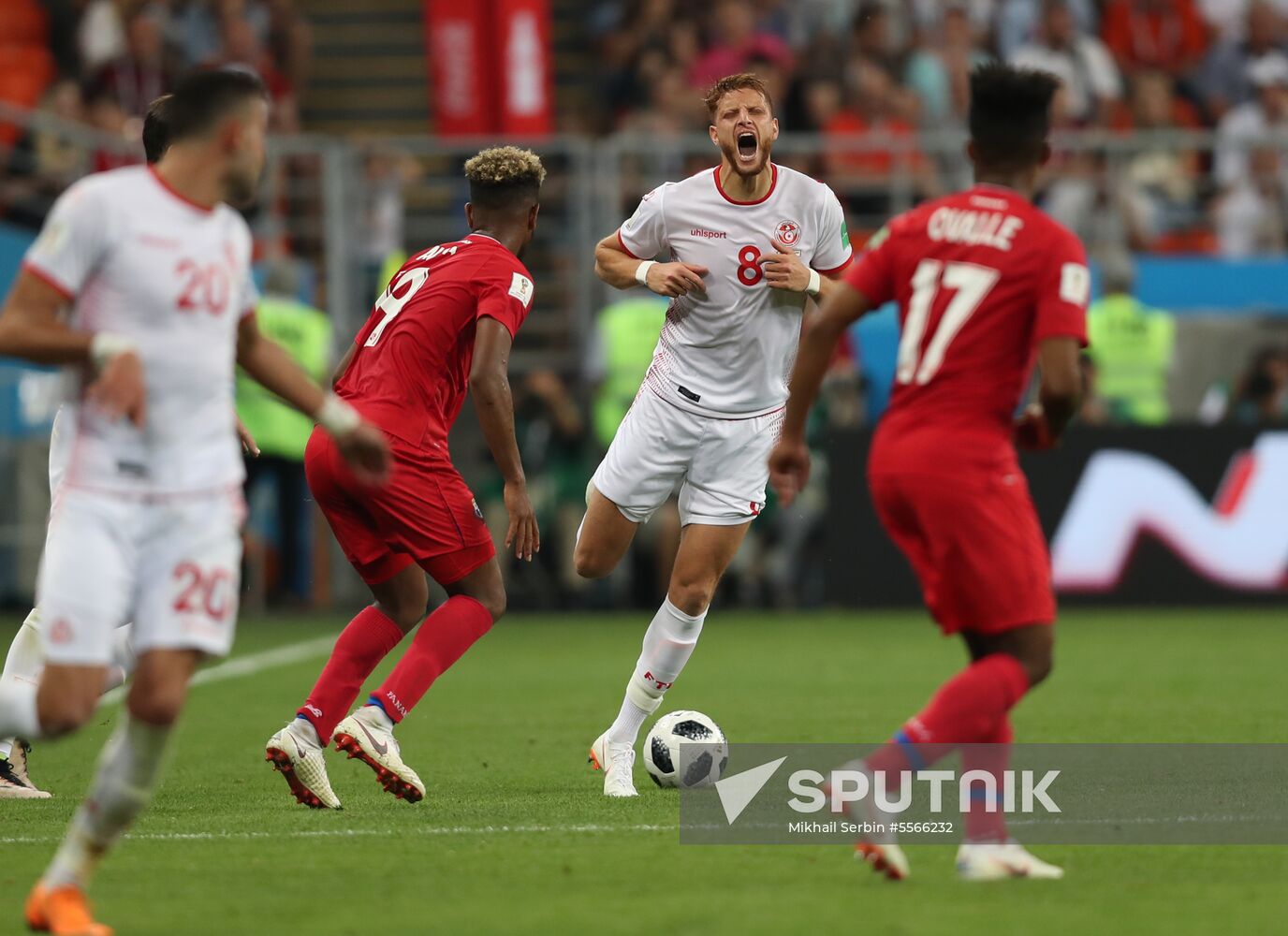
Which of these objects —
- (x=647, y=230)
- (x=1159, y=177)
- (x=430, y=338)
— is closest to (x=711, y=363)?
(x=647, y=230)

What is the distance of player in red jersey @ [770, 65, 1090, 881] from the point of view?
5465 millimetres

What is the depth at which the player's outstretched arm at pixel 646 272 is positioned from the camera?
25.9 feet

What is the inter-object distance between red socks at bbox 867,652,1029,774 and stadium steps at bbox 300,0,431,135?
1694cm

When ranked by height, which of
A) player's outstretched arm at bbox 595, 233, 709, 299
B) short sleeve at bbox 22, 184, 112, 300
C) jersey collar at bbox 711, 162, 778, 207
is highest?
short sleeve at bbox 22, 184, 112, 300

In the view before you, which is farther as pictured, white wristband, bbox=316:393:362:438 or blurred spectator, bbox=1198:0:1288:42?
blurred spectator, bbox=1198:0:1288:42

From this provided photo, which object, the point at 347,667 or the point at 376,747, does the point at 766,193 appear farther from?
the point at 376,747

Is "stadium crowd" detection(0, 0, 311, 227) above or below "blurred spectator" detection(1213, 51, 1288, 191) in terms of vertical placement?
above

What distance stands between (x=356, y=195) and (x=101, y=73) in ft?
8.59

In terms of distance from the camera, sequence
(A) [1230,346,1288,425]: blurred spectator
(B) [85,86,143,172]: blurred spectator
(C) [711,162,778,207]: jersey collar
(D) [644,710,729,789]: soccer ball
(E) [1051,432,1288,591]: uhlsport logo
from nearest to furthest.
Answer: (D) [644,710,729,789]: soccer ball → (C) [711,162,778,207]: jersey collar → (E) [1051,432,1288,591]: uhlsport logo → (A) [1230,346,1288,425]: blurred spectator → (B) [85,86,143,172]: blurred spectator

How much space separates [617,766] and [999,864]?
236 cm

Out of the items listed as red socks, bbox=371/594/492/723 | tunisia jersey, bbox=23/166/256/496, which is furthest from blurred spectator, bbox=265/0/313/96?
tunisia jersey, bbox=23/166/256/496

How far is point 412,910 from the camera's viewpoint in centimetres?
530

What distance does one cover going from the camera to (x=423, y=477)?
293 inches

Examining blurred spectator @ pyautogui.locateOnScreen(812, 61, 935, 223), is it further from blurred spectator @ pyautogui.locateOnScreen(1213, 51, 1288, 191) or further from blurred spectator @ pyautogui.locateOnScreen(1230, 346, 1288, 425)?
blurred spectator @ pyautogui.locateOnScreen(1230, 346, 1288, 425)
